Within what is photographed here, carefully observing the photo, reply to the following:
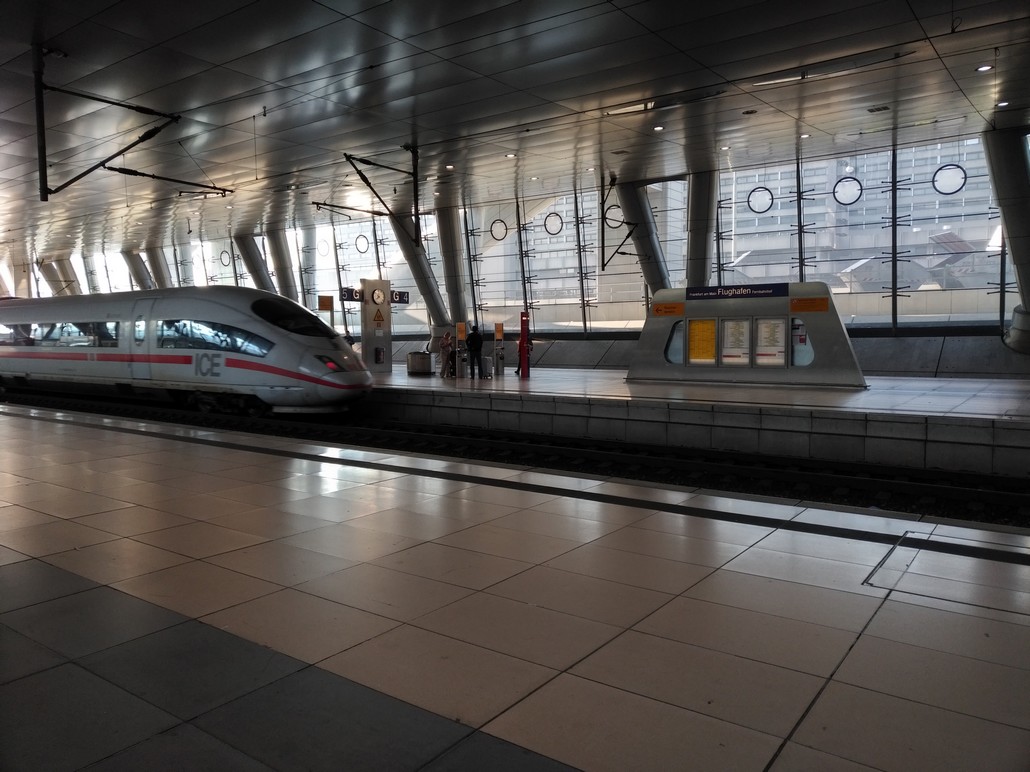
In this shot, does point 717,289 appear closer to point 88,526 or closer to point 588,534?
point 588,534

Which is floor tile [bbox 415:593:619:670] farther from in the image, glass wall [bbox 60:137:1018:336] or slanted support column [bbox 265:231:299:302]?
slanted support column [bbox 265:231:299:302]

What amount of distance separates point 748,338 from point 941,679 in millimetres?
12674

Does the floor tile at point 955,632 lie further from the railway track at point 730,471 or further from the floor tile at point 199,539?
the floor tile at point 199,539

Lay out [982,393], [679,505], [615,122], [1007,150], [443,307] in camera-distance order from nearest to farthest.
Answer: [679,505] → [982,393] → [615,122] → [1007,150] → [443,307]

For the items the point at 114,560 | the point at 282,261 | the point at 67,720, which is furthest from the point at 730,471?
the point at 282,261

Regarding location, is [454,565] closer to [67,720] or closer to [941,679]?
[67,720]

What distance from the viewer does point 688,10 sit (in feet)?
29.2

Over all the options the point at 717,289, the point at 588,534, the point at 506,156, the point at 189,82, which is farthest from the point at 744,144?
the point at 588,534

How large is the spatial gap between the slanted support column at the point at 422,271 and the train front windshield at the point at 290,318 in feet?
38.6

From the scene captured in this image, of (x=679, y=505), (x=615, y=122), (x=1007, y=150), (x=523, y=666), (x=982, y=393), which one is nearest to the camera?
(x=523, y=666)

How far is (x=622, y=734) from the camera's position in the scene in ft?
9.02

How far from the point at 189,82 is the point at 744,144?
10.8 meters

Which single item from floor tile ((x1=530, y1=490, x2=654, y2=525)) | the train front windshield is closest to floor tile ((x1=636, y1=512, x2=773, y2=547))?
floor tile ((x1=530, y1=490, x2=654, y2=525))

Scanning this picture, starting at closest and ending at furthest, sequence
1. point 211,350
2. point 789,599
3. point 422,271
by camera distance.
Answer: point 789,599, point 211,350, point 422,271
